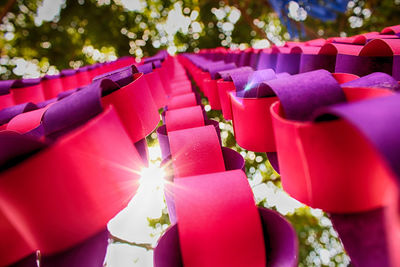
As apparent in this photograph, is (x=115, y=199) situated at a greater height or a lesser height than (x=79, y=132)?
lesser

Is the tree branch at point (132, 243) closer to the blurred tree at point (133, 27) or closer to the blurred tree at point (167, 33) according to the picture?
the blurred tree at point (167, 33)

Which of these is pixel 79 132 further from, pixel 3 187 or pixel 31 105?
pixel 31 105

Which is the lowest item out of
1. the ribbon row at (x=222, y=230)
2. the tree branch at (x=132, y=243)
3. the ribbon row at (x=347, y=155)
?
the tree branch at (x=132, y=243)

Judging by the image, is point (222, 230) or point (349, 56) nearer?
point (222, 230)

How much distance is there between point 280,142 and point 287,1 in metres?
6.08

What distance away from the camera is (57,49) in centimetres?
754

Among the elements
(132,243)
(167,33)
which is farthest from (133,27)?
(132,243)

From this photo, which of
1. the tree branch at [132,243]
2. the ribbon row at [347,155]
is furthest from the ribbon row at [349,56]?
the tree branch at [132,243]

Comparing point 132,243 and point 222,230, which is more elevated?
point 222,230

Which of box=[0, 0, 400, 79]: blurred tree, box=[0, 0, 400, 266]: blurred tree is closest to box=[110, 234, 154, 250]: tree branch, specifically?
box=[0, 0, 400, 266]: blurred tree

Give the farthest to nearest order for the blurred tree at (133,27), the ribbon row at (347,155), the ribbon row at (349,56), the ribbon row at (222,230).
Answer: the blurred tree at (133,27)
the ribbon row at (349,56)
the ribbon row at (222,230)
the ribbon row at (347,155)

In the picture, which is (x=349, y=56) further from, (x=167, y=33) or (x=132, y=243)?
(x=167, y=33)

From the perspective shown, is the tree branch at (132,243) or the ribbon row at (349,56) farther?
the tree branch at (132,243)

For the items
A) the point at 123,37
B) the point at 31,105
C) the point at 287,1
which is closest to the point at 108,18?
the point at 123,37
